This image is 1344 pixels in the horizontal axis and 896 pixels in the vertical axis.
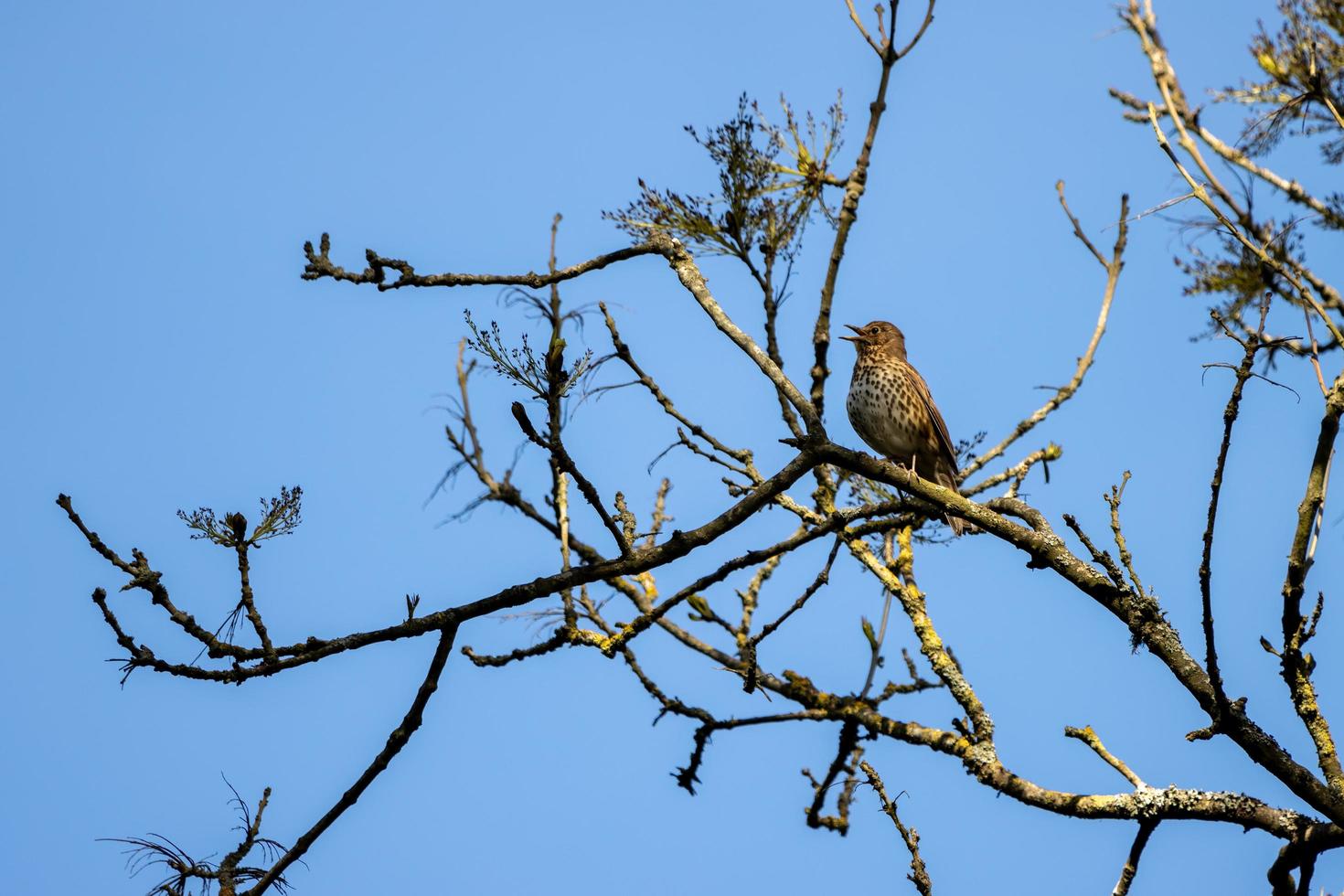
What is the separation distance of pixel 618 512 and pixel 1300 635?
103 inches

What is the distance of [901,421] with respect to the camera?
30.6 ft

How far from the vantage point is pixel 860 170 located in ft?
21.5

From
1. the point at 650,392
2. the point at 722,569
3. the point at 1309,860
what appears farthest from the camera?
the point at 650,392

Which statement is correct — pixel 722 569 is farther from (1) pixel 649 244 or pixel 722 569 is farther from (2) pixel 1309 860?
(2) pixel 1309 860

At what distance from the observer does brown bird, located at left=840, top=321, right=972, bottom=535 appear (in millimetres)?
9359

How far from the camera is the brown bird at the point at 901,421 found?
936 centimetres

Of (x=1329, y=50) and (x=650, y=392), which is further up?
(x=1329, y=50)

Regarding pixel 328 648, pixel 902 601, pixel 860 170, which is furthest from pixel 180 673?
pixel 902 601

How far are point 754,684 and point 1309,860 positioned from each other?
3.03 m

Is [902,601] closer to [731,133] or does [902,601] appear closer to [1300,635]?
[731,133]

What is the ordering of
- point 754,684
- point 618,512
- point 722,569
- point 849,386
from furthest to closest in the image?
point 849,386
point 754,684
point 618,512
point 722,569

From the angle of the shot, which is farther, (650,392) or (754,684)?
(754,684)

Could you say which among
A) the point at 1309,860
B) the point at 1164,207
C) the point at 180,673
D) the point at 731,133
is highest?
the point at 731,133

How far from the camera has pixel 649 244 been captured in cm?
602
